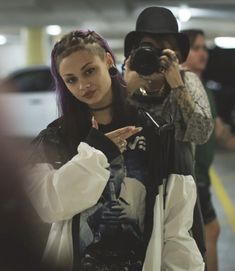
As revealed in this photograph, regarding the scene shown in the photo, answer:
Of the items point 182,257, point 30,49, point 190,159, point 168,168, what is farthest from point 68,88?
point 30,49

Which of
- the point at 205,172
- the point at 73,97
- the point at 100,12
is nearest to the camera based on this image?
the point at 73,97

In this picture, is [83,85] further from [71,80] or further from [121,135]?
[121,135]

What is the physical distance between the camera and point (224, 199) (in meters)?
5.40

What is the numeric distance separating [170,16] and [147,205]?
73 centimetres

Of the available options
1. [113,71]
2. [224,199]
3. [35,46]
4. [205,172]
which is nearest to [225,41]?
[35,46]

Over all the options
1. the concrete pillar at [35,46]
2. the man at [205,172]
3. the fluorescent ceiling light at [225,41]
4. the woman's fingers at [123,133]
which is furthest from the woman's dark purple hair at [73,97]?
the fluorescent ceiling light at [225,41]

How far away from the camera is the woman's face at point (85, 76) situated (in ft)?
4.50

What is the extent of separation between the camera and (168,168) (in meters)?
1.46

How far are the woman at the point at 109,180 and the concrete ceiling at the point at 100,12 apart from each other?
9318 millimetres

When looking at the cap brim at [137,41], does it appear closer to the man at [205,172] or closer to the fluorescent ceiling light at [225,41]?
the man at [205,172]

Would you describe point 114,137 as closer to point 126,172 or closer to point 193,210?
point 126,172

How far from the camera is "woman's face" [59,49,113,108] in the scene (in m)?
1.37

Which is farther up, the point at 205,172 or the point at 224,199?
the point at 205,172

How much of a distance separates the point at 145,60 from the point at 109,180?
0.47m
